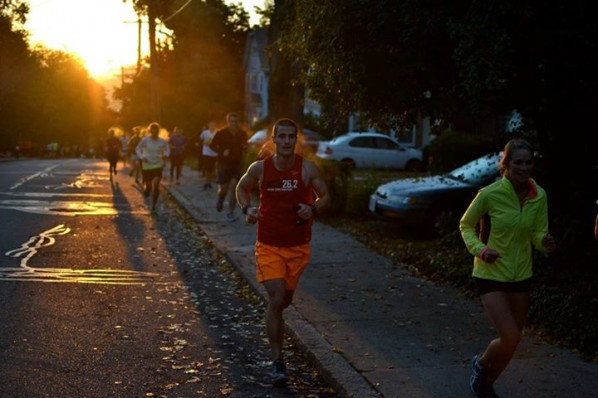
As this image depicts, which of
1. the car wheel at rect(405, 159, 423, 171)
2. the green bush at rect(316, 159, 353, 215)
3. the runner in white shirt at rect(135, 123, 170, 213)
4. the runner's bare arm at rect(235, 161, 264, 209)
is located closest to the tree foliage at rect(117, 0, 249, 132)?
the car wheel at rect(405, 159, 423, 171)

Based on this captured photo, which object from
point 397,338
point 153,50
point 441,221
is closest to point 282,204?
point 397,338

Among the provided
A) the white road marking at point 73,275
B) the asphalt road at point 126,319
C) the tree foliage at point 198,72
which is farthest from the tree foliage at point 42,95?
the white road marking at point 73,275

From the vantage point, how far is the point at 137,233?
14961mm

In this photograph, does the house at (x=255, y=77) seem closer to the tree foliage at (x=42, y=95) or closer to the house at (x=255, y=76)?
the house at (x=255, y=76)

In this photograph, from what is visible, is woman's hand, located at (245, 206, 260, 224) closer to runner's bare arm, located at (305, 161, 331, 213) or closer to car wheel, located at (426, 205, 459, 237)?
runner's bare arm, located at (305, 161, 331, 213)

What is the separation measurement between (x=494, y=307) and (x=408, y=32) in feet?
14.7

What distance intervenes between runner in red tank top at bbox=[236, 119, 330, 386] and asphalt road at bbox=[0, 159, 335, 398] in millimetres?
595

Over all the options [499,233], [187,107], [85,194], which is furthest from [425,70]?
[187,107]

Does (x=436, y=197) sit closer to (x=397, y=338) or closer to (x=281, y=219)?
(x=397, y=338)

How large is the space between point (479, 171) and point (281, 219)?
8491mm

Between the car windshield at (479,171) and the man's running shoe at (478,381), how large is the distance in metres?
8.21

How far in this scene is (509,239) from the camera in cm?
545

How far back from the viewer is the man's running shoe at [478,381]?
5.65m

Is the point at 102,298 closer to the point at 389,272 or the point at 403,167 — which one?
the point at 389,272
